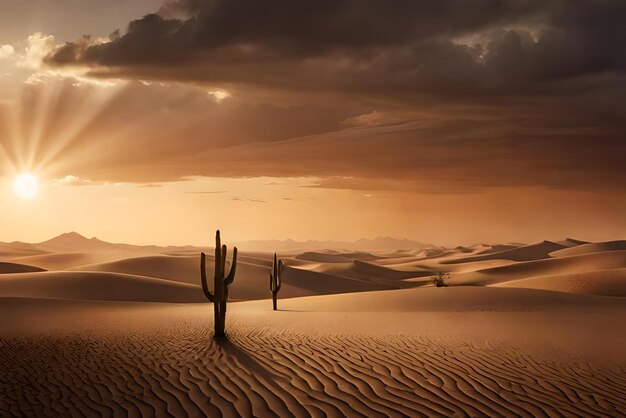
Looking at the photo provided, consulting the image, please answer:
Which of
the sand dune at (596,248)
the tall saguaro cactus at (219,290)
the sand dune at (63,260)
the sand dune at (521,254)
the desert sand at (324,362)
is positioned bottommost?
the sand dune at (521,254)

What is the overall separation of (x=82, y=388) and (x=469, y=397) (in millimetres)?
5520

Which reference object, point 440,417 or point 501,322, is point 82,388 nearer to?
point 440,417

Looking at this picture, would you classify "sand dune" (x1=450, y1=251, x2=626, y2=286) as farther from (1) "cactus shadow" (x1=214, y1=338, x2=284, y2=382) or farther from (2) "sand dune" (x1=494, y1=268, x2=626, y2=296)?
(1) "cactus shadow" (x1=214, y1=338, x2=284, y2=382)

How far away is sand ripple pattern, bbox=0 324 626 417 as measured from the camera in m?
7.16

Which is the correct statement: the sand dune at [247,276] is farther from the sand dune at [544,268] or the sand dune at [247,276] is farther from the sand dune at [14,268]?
the sand dune at [544,268]

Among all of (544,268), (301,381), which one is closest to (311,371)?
(301,381)

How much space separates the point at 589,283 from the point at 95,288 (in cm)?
3272

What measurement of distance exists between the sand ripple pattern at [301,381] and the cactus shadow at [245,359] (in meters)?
0.02

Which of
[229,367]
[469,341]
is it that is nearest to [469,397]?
[229,367]

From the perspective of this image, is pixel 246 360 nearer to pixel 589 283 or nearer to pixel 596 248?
pixel 589 283

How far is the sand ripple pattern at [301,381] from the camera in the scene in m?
7.16

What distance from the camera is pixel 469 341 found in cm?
1255

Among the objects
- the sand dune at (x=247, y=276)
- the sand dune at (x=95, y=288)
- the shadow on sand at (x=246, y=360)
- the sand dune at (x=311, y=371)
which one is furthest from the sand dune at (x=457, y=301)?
the sand dune at (x=247, y=276)

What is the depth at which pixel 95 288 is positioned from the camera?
120ft
